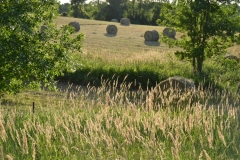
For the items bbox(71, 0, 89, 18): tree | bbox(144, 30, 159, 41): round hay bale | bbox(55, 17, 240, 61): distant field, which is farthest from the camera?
bbox(71, 0, 89, 18): tree

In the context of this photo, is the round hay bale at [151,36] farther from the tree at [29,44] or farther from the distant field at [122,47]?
the tree at [29,44]

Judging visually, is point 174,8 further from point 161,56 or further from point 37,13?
point 37,13

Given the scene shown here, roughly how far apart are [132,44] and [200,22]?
60.8 feet

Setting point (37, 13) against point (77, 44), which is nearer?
point (37, 13)

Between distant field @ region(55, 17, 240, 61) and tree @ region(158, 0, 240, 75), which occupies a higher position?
tree @ region(158, 0, 240, 75)

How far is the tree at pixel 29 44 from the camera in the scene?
927 cm

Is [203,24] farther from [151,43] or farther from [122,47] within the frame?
[151,43]

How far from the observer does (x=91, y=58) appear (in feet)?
78.4

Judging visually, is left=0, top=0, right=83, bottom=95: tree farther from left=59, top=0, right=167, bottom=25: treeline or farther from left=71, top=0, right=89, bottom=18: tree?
left=71, top=0, right=89, bottom=18: tree

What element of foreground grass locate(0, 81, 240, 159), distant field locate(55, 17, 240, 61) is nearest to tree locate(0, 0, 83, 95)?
foreground grass locate(0, 81, 240, 159)

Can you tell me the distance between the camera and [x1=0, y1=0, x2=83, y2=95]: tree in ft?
30.4

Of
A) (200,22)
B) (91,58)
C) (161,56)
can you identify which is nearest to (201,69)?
(200,22)

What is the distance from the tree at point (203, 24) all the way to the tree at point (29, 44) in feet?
33.2

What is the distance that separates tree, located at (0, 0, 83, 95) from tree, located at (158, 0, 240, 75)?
33.2 ft
